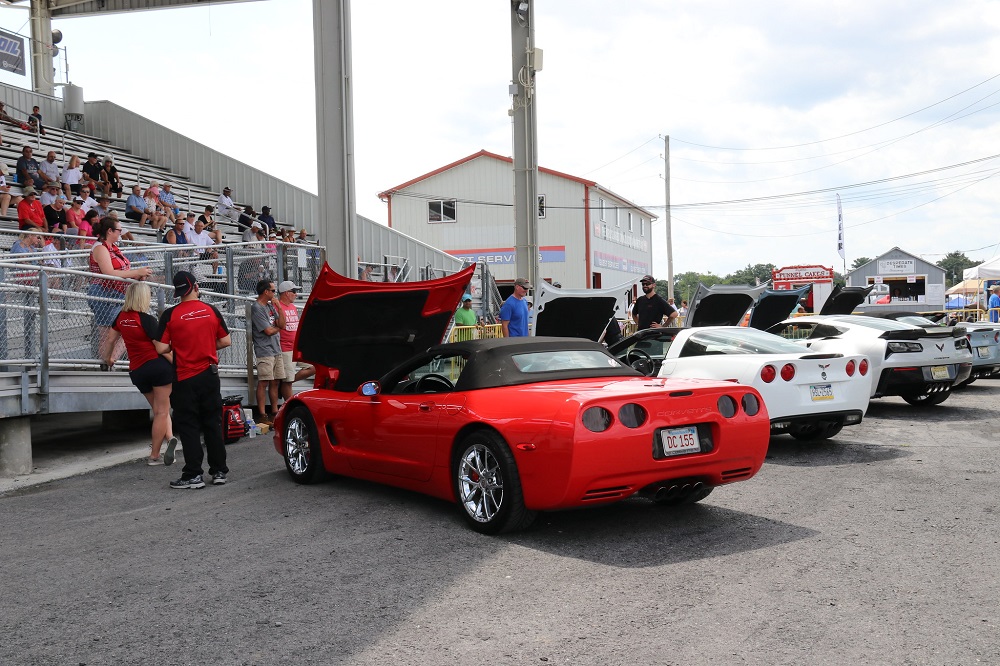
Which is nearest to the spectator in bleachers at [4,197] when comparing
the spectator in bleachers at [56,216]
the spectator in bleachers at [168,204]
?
the spectator in bleachers at [56,216]

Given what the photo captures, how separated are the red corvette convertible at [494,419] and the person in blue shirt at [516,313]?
639 centimetres

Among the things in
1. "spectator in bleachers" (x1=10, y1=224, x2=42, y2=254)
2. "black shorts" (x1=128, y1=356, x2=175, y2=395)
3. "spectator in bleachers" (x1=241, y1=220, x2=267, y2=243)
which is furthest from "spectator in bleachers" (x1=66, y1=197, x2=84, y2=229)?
"black shorts" (x1=128, y1=356, x2=175, y2=395)

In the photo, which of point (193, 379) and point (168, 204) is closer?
point (193, 379)

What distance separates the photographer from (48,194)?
60.4ft

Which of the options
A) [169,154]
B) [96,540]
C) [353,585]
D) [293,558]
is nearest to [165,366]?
[96,540]

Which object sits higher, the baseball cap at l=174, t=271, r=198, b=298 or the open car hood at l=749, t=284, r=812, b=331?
the baseball cap at l=174, t=271, r=198, b=298

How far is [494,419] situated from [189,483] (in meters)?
3.35

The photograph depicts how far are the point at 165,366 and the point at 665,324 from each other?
25.4 ft

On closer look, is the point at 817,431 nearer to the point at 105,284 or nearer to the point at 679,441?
the point at 679,441

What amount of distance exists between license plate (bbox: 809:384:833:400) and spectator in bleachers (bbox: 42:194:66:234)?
13796 millimetres

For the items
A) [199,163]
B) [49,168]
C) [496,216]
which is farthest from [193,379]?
[496,216]

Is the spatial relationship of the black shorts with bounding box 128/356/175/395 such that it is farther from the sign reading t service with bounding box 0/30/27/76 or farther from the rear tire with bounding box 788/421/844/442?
the sign reading t service with bounding box 0/30/27/76

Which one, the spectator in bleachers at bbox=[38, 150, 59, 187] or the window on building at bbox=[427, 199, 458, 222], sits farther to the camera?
the window on building at bbox=[427, 199, 458, 222]

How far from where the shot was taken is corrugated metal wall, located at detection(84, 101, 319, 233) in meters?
27.5
